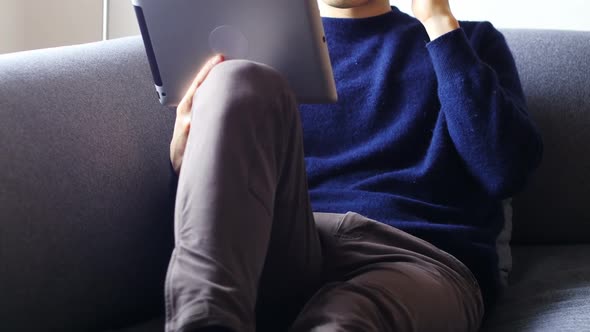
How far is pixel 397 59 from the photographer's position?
1.31 m


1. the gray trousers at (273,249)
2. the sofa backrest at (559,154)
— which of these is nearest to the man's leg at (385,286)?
the gray trousers at (273,249)

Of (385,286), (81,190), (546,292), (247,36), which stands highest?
(247,36)

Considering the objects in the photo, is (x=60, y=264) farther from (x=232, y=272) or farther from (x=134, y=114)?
(x=232, y=272)

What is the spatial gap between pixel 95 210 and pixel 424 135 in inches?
20.1

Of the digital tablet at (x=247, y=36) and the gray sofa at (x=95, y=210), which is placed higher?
the digital tablet at (x=247, y=36)

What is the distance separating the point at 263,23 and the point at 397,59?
0.32m

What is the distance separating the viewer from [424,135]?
1265mm

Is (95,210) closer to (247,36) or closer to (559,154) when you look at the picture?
(247,36)

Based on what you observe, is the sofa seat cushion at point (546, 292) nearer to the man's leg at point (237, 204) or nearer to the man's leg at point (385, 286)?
the man's leg at point (385, 286)

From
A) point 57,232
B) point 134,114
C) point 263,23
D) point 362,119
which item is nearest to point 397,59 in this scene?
point 362,119

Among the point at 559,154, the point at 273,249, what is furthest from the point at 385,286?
the point at 559,154

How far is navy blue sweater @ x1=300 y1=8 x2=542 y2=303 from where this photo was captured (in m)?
1.18

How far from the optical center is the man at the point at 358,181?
828 millimetres

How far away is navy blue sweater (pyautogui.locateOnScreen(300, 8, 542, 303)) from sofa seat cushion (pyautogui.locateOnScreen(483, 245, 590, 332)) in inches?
2.3
